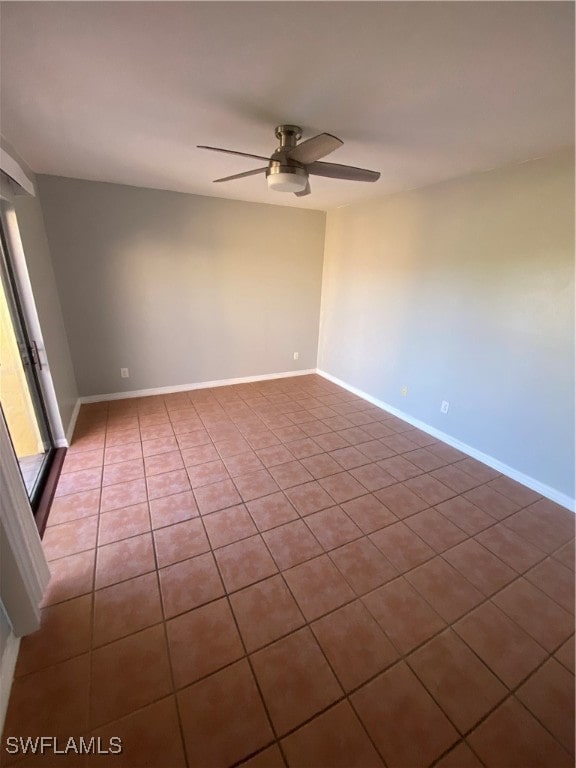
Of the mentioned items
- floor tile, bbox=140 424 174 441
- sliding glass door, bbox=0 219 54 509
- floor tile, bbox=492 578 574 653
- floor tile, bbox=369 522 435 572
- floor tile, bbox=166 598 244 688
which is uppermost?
sliding glass door, bbox=0 219 54 509

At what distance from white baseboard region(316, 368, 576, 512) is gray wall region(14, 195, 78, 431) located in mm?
3186

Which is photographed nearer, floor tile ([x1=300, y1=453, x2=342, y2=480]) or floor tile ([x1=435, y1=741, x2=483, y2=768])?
floor tile ([x1=435, y1=741, x2=483, y2=768])

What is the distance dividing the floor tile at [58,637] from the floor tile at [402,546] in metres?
1.49

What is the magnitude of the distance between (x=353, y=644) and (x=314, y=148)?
7.24 feet

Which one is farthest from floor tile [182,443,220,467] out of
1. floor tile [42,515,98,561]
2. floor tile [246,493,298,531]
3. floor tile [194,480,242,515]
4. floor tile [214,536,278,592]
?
floor tile [214,536,278,592]

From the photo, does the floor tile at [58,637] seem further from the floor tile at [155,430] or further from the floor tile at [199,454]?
the floor tile at [155,430]

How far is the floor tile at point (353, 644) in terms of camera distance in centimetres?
125

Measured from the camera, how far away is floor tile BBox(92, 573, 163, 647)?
135 cm

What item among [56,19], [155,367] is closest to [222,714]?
[56,19]

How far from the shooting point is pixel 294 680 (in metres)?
1.22

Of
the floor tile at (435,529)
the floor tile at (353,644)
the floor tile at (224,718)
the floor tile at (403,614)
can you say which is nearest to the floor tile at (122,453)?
the floor tile at (224,718)

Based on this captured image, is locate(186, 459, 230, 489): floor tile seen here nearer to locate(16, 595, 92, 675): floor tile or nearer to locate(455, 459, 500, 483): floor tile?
locate(16, 595, 92, 675): floor tile

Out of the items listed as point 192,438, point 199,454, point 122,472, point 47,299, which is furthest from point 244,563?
point 47,299

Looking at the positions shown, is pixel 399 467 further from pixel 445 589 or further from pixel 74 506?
pixel 74 506
